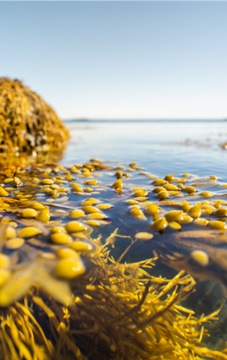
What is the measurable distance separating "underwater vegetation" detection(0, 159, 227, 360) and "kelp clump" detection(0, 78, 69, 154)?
8.57 ft

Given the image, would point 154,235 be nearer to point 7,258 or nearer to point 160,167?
point 7,258

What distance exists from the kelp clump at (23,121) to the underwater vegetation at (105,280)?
261 centimetres

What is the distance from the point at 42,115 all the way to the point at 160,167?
285 cm

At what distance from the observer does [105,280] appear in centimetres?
86

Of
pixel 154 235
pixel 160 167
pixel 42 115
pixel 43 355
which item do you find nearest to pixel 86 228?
pixel 154 235

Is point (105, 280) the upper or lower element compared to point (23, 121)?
lower

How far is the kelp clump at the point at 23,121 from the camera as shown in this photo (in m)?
3.56

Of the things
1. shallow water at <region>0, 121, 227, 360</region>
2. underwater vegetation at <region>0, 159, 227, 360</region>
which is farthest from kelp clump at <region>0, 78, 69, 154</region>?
underwater vegetation at <region>0, 159, 227, 360</region>

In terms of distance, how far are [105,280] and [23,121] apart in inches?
146

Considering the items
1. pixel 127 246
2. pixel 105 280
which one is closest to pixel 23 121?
pixel 127 246

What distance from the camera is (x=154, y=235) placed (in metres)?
1.11

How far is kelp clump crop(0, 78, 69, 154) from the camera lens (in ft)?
11.7

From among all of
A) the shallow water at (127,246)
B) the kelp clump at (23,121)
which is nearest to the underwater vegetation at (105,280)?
the shallow water at (127,246)

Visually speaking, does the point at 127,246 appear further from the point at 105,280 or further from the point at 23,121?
the point at 23,121
